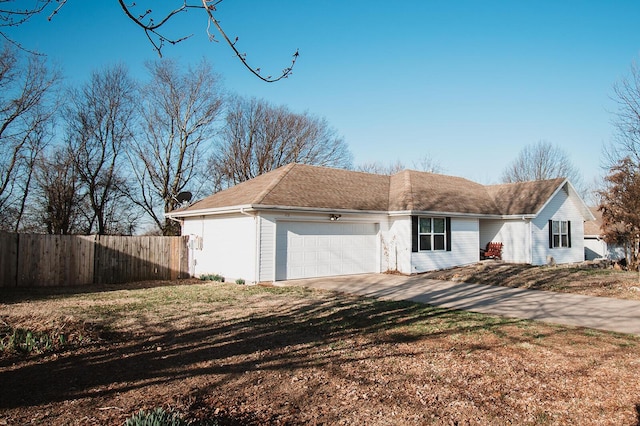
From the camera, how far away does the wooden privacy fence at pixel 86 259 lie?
1392 cm

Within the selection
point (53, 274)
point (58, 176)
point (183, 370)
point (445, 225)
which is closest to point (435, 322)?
point (183, 370)

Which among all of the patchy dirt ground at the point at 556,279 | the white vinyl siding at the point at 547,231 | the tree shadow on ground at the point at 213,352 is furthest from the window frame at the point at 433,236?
the tree shadow on ground at the point at 213,352

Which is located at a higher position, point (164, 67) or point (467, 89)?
point (164, 67)

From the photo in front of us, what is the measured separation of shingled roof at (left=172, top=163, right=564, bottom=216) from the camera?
1628cm

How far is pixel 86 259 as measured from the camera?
1527 cm

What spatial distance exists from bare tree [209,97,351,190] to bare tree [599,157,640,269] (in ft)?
73.5

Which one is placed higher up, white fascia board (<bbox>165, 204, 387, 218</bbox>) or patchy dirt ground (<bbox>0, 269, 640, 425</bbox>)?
white fascia board (<bbox>165, 204, 387, 218</bbox>)

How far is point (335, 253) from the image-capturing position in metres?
16.7

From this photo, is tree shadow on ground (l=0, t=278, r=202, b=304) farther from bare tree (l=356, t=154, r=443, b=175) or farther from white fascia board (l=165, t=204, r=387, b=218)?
bare tree (l=356, t=154, r=443, b=175)

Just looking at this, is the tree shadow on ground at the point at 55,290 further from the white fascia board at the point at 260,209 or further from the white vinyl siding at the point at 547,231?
the white vinyl siding at the point at 547,231

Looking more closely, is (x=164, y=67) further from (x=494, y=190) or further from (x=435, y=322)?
(x=435, y=322)

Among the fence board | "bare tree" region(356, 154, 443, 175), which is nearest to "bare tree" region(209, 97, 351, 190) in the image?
"bare tree" region(356, 154, 443, 175)

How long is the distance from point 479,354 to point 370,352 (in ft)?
5.28

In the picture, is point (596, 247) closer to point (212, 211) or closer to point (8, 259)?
point (212, 211)
